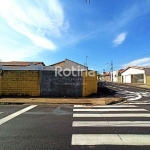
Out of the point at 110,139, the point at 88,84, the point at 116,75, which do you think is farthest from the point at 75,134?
the point at 116,75

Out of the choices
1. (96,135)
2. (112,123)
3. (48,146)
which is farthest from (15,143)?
(112,123)

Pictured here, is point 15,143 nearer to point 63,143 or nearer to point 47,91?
point 63,143

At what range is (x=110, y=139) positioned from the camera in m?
5.02

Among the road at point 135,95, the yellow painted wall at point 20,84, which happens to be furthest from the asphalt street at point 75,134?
the yellow painted wall at point 20,84

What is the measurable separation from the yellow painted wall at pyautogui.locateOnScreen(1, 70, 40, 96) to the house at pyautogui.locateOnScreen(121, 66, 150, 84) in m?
34.4

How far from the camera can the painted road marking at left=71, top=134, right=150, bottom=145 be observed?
4.73m

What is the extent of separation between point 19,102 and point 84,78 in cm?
583

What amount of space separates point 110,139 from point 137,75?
157 feet

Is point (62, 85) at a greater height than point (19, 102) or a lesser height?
greater

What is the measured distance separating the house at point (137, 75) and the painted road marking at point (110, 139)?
4062cm

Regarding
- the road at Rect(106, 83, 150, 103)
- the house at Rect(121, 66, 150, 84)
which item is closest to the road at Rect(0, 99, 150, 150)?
the road at Rect(106, 83, 150, 103)

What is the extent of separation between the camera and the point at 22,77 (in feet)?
49.5

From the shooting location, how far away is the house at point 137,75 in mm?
45200

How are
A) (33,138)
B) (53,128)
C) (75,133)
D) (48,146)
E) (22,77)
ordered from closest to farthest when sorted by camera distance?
(48,146) < (33,138) < (75,133) < (53,128) < (22,77)
